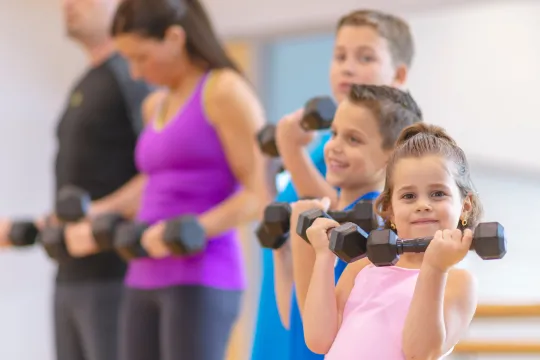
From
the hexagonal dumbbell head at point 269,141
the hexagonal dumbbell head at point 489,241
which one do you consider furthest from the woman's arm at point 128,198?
the hexagonal dumbbell head at point 489,241

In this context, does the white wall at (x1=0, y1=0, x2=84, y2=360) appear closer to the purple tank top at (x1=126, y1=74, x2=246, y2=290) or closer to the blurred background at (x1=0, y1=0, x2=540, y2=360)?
the blurred background at (x1=0, y1=0, x2=540, y2=360)

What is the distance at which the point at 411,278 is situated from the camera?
3.74 ft

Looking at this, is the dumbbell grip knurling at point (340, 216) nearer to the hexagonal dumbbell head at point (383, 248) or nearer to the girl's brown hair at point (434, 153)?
the girl's brown hair at point (434, 153)

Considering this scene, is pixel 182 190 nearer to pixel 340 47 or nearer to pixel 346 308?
pixel 340 47

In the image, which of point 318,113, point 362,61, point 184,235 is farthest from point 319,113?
point 184,235

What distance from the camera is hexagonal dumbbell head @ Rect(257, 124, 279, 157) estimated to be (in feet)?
5.47

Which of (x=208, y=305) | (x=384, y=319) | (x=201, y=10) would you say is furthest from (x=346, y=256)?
(x=201, y=10)

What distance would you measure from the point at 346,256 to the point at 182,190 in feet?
2.94

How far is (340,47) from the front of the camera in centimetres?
159

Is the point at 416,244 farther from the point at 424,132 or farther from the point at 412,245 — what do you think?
the point at 424,132

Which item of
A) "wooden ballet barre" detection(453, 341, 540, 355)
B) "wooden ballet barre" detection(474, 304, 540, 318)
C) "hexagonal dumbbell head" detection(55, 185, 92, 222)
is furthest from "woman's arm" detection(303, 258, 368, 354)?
"wooden ballet barre" detection(453, 341, 540, 355)

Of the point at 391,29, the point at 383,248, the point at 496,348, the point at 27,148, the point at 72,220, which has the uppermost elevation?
the point at 391,29

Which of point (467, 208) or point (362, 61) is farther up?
point (362, 61)

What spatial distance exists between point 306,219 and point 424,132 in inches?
8.0
